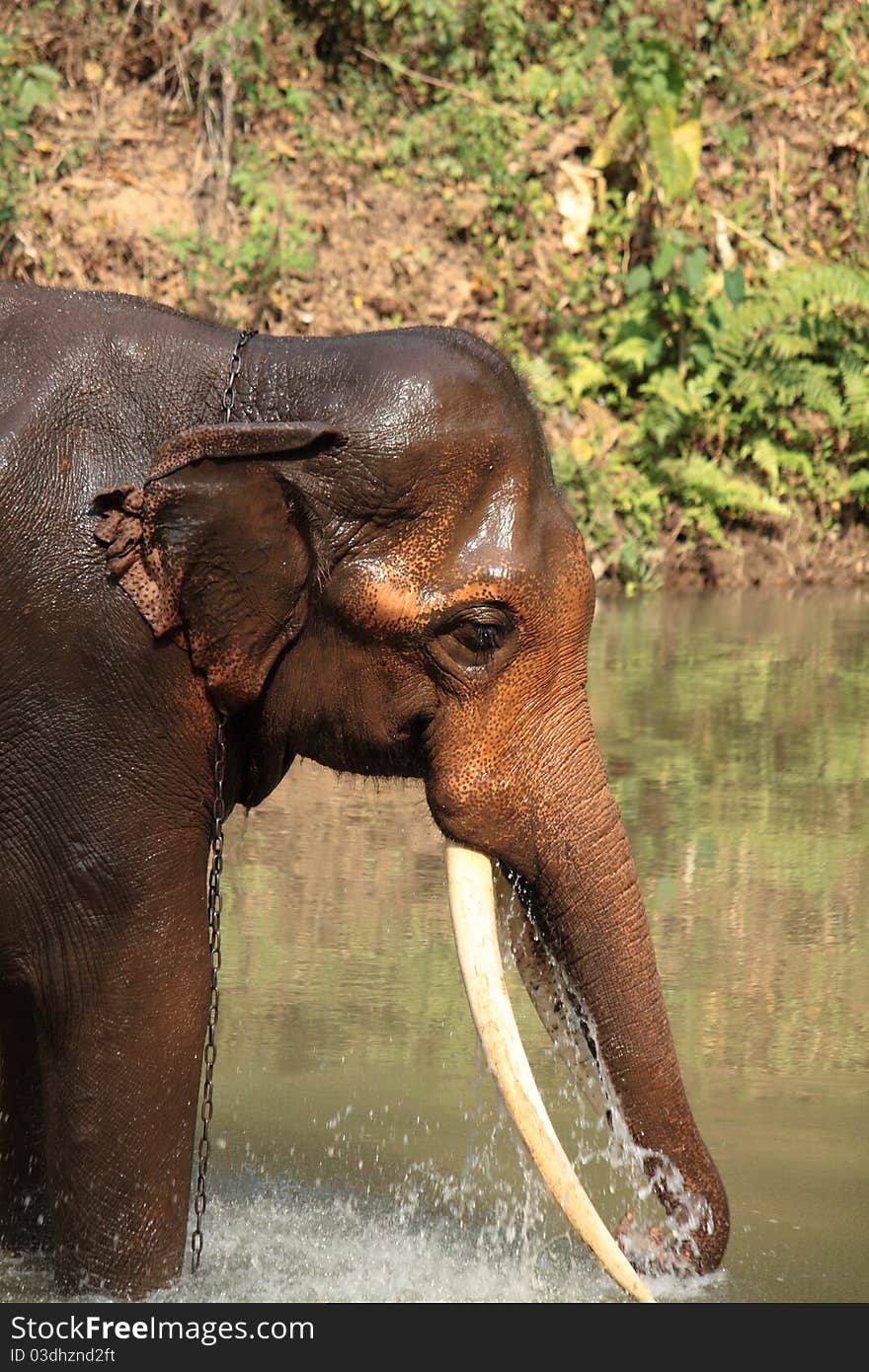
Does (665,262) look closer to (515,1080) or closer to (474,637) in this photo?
(474,637)

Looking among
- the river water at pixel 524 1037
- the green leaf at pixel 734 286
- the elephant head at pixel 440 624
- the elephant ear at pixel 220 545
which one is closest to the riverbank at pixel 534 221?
the green leaf at pixel 734 286

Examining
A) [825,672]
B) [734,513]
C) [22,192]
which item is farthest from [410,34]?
[825,672]

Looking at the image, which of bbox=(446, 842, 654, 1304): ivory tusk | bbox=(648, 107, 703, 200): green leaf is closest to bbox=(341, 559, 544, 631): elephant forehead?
bbox=(446, 842, 654, 1304): ivory tusk

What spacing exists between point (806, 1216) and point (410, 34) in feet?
38.0

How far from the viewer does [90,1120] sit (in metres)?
3.82

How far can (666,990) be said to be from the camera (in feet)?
20.4

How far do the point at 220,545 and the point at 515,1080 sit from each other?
41.2 inches

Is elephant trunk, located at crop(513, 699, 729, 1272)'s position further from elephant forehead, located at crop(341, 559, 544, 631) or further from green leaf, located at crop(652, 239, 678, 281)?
green leaf, located at crop(652, 239, 678, 281)

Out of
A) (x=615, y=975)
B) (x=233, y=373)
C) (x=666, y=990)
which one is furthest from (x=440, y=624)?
(x=666, y=990)

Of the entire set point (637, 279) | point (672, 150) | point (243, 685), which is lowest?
point (637, 279)

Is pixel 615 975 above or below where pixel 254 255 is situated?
above

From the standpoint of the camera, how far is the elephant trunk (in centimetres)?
384

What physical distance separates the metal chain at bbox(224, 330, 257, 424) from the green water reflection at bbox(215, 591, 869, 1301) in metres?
1.73

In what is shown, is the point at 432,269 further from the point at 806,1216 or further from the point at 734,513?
the point at 806,1216
